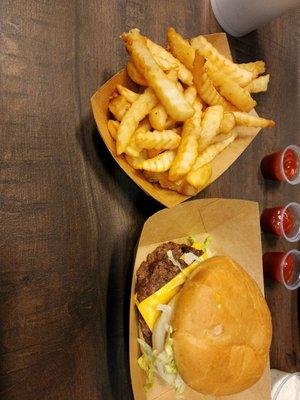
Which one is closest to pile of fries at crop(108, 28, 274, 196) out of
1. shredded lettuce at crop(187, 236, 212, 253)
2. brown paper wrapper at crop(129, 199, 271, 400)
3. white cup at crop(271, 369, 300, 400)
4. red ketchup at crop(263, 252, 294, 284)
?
brown paper wrapper at crop(129, 199, 271, 400)

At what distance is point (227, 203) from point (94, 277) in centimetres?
62

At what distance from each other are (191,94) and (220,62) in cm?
20

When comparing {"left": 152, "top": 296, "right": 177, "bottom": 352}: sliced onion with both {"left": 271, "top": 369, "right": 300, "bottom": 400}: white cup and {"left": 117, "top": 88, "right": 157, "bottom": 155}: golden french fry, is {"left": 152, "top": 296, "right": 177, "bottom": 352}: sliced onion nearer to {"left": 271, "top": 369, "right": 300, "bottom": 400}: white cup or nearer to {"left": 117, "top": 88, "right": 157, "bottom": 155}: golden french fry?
{"left": 117, "top": 88, "right": 157, "bottom": 155}: golden french fry

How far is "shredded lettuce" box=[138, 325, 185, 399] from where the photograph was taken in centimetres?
142

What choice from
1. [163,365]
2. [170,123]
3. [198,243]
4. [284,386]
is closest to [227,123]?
[170,123]

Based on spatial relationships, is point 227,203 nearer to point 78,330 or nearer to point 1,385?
point 78,330

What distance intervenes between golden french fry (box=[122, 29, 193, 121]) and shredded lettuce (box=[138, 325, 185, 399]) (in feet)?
2.40

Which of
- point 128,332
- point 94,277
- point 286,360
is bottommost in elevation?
point 286,360

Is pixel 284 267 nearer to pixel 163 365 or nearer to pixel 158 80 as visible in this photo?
pixel 163 365

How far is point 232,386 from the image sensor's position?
1517mm

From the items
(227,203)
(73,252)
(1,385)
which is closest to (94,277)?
(73,252)

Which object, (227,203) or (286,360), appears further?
(286,360)

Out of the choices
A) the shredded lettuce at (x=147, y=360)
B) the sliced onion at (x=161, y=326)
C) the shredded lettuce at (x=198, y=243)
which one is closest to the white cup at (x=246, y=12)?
the shredded lettuce at (x=198, y=243)

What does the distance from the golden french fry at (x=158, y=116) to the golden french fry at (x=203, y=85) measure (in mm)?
167
